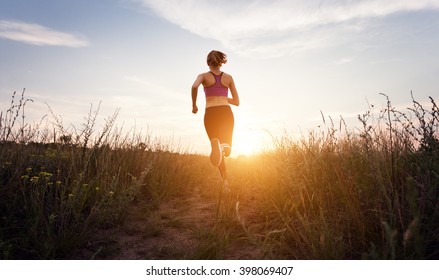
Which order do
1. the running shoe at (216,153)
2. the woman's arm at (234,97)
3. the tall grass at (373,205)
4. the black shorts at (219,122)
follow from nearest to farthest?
the tall grass at (373,205), the running shoe at (216,153), the black shorts at (219,122), the woman's arm at (234,97)

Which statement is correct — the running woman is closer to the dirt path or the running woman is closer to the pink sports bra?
the pink sports bra

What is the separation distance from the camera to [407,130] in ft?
9.93

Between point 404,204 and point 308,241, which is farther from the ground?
point 404,204

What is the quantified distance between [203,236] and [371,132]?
6.68 feet

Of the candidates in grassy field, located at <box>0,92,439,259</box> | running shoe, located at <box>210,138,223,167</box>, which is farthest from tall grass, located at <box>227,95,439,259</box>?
running shoe, located at <box>210,138,223,167</box>

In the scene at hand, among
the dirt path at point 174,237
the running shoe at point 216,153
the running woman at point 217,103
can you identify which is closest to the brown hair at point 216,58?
the running woman at point 217,103

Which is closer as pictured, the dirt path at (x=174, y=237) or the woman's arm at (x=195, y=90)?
the dirt path at (x=174, y=237)

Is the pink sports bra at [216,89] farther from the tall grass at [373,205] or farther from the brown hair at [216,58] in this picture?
the tall grass at [373,205]

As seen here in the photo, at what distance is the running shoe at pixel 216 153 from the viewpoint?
4809 millimetres

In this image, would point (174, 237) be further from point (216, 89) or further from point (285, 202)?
point (216, 89)

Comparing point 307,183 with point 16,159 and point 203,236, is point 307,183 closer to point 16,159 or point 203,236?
point 203,236

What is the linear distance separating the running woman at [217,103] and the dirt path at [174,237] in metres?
1.04

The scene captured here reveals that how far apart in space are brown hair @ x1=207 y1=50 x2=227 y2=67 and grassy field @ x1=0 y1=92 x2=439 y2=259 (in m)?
1.61
